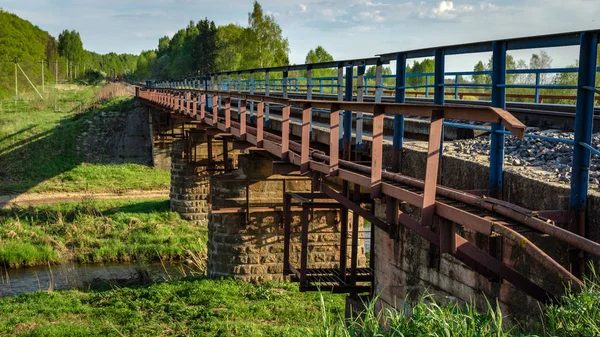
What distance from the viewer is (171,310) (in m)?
14.8

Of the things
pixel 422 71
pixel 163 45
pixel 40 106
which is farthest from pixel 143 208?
pixel 163 45

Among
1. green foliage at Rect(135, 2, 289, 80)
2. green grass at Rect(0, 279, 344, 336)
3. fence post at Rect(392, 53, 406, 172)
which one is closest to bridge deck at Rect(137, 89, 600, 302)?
fence post at Rect(392, 53, 406, 172)

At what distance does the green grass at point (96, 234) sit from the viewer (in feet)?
81.2

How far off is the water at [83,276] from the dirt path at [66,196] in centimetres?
1147

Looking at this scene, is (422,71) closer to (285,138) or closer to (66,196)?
(66,196)

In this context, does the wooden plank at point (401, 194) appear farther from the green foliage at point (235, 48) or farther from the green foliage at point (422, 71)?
the green foliage at point (235, 48)

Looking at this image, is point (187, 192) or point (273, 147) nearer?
point (273, 147)

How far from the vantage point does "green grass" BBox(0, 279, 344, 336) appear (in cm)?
1341

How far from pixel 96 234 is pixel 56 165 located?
16.7 m

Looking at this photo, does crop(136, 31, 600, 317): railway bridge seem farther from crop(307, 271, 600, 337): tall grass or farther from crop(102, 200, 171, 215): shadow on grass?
crop(102, 200, 171, 215): shadow on grass

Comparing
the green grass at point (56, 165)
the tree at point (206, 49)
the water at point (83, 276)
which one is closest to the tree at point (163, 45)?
the tree at point (206, 49)

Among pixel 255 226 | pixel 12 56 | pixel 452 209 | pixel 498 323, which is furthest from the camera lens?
pixel 12 56

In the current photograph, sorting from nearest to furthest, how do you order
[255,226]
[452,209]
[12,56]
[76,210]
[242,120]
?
1. [452,209]
2. [242,120]
3. [255,226]
4. [76,210]
5. [12,56]

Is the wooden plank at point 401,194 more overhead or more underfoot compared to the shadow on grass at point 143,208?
more overhead
